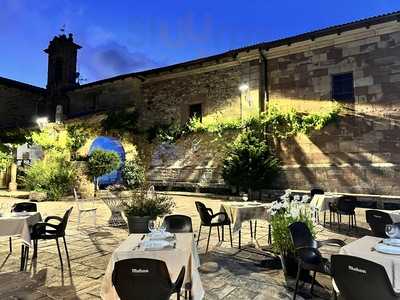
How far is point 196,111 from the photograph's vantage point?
43.9 feet

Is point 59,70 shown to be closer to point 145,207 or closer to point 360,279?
point 145,207

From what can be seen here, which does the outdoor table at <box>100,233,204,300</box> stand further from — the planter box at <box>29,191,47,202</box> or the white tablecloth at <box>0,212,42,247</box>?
the planter box at <box>29,191,47,202</box>

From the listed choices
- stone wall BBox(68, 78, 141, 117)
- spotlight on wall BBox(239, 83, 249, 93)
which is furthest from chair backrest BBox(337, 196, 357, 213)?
stone wall BBox(68, 78, 141, 117)

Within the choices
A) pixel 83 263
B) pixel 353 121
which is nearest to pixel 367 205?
pixel 353 121

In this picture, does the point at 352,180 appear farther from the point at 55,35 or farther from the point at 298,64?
the point at 55,35

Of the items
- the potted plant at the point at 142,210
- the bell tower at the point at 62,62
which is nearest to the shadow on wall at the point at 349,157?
the potted plant at the point at 142,210

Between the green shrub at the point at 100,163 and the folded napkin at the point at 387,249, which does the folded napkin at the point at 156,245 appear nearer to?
the folded napkin at the point at 387,249

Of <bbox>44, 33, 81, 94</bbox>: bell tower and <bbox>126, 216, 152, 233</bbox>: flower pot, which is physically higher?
<bbox>44, 33, 81, 94</bbox>: bell tower

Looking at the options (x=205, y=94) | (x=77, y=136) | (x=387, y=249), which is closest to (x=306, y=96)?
(x=205, y=94)

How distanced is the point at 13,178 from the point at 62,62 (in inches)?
372

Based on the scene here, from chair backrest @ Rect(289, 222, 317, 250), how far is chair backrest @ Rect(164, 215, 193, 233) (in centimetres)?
121

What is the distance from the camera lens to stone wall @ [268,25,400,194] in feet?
30.3

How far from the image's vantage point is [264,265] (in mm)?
3992

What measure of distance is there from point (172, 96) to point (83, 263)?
34.9ft
